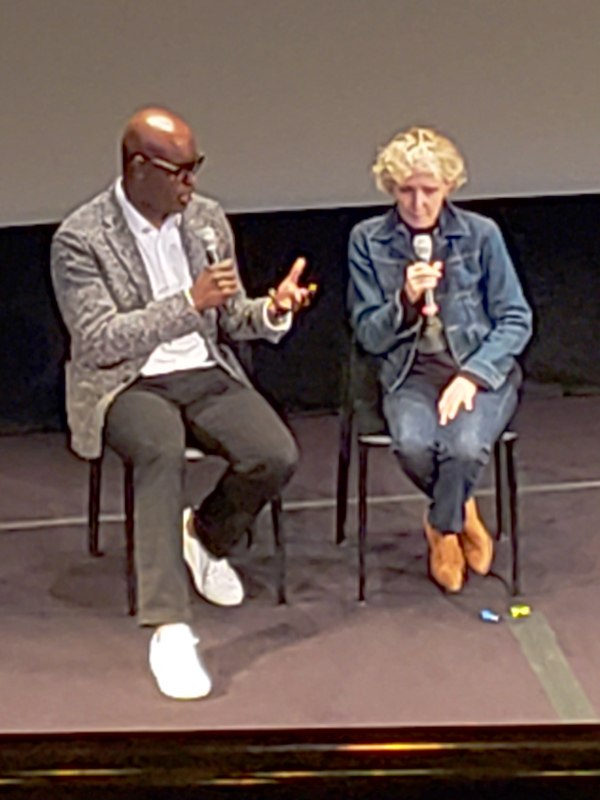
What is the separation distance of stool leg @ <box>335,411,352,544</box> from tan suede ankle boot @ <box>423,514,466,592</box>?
238mm

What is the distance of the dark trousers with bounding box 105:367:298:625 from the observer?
7.88ft

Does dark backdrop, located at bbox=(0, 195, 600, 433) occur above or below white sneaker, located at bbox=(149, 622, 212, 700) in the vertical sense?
above

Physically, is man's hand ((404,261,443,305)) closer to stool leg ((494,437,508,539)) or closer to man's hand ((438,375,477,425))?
man's hand ((438,375,477,425))

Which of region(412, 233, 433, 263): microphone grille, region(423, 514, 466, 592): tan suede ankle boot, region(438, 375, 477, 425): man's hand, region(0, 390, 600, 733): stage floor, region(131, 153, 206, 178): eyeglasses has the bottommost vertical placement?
region(0, 390, 600, 733): stage floor

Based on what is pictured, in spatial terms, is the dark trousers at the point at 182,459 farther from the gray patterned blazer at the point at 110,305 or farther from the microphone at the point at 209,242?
the microphone at the point at 209,242

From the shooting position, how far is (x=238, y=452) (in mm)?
2539

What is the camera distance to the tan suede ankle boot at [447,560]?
2.74m

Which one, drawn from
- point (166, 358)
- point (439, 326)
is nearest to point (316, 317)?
point (439, 326)

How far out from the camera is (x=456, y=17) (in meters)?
2.96

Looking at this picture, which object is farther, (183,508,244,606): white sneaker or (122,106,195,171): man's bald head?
(183,508,244,606): white sneaker

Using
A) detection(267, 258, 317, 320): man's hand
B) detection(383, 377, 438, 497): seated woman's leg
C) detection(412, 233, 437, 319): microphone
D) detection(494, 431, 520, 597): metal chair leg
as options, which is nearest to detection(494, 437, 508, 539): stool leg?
detection(494, 431, 520, 597): metal chair leg

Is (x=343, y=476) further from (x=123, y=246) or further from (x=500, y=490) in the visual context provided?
(x=123, y=246)

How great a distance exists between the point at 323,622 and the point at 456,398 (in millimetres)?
451

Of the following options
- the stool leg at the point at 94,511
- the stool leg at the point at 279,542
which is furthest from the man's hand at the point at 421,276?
the stool leg at the point at 94,511
